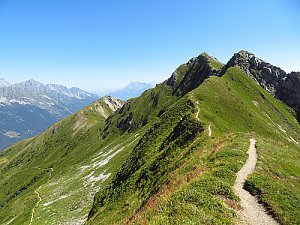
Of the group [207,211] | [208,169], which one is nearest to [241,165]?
[208,169]

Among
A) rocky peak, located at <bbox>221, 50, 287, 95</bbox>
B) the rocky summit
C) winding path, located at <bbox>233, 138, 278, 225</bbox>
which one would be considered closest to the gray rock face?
rocky peak, located at <bbox>221, 50, 287, 95</bbox>

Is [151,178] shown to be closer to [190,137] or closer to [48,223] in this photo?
[190,137]

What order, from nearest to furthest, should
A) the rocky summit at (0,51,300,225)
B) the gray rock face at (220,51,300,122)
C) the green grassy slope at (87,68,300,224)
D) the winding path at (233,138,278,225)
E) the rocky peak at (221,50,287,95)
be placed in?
the winding path at (233,138,278,225), the green grassy slope at (87,68,300,224), the rocky summit at (0,51,300,225), the gray rock face at (220,51,300,122), the rocky peak at (221,50,287,95)

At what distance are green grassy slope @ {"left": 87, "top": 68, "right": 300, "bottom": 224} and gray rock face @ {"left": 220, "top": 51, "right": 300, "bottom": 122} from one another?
33.1 m

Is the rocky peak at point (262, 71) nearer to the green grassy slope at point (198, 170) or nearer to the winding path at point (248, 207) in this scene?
the green grassy slope at point (198, 170)

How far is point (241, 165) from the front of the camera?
37.1 meters

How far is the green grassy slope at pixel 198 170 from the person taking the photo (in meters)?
25.8

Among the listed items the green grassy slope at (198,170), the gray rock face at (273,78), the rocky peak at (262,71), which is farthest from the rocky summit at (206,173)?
the rocky peak at (262,71)

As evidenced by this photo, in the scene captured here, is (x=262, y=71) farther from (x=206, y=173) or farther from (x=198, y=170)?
(x=206, y=173)

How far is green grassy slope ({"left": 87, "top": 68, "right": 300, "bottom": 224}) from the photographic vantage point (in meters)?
25.8

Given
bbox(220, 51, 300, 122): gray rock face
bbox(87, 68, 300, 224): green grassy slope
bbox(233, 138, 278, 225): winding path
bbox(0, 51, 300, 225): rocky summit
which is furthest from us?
bbox(220, 51, 300, 122): gray rock face

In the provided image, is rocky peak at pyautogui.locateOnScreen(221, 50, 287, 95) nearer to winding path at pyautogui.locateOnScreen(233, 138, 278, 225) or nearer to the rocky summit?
the rocky summit

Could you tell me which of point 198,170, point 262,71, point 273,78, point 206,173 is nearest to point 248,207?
point 206,173

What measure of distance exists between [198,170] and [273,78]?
139 m
